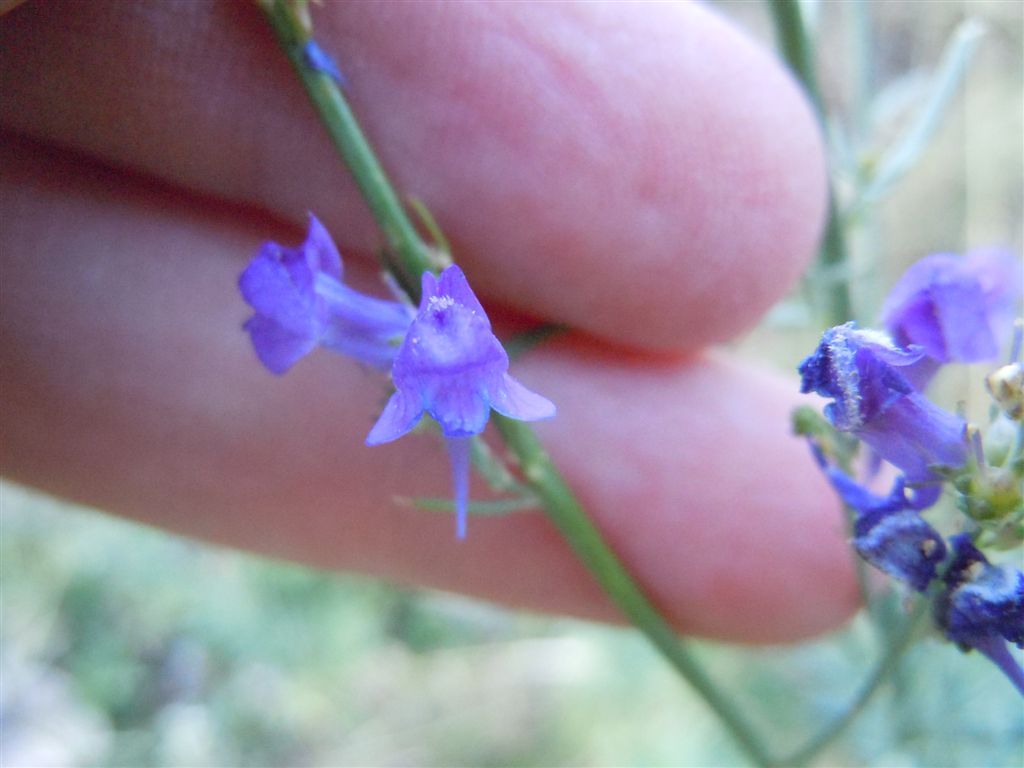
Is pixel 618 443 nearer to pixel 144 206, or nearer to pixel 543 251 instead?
pixel 543 251

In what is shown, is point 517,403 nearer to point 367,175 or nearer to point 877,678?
point 367,175

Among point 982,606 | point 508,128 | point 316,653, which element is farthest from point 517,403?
point 316,653

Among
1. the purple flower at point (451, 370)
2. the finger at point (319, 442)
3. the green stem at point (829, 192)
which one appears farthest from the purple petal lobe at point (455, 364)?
the green stem at point (829, 192)

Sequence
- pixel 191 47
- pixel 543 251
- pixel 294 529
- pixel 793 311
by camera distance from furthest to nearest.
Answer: pixel 793 311 → pixel 294 529 → pixel 543 251 → pixel 191 47

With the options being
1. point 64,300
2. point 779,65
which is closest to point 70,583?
point 64,300

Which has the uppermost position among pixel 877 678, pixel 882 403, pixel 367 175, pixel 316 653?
pixel 882 403

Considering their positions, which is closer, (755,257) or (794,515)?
(755,257)
